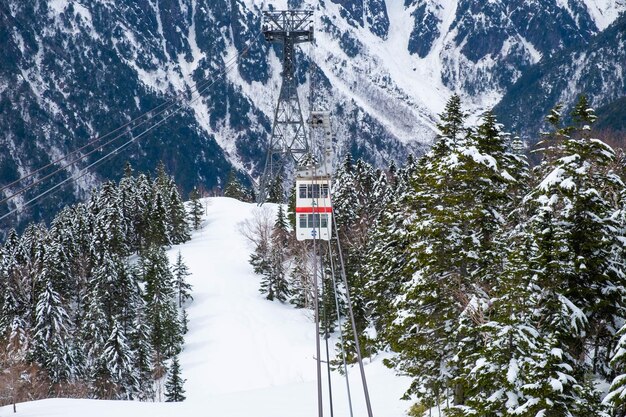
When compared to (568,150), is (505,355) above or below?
below

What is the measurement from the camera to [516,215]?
22.6 meters

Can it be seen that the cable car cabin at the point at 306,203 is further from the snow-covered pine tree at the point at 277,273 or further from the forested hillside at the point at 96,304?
the snow-covered pine tree at the point at 277,273


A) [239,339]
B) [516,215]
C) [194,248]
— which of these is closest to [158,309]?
[239,339]

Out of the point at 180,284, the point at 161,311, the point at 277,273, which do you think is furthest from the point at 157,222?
the point at 161,311

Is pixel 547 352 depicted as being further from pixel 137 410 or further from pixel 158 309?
pixel 158 309

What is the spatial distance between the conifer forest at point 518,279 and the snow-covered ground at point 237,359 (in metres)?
11.6

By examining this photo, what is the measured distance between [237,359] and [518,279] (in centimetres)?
4418

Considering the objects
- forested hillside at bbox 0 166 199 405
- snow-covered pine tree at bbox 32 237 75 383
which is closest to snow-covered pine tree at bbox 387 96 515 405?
forested hillside at bbox 0 166 199 405

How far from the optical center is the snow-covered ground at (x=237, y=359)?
31.1 m

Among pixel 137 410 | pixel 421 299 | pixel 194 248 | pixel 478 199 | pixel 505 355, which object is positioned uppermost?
pixel 194 248

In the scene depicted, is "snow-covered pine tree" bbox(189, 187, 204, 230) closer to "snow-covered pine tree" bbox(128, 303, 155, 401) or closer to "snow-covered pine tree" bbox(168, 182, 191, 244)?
"snow-covered pine tree" bbox(168, 182, 191, 244)

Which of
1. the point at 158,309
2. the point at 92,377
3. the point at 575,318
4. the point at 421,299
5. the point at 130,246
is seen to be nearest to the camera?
the point at 575,318

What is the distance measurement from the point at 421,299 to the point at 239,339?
43.3m

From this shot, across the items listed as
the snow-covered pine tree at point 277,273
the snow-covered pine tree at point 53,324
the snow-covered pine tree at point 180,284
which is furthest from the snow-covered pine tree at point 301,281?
the snow-covered pine tree at point 53,324
